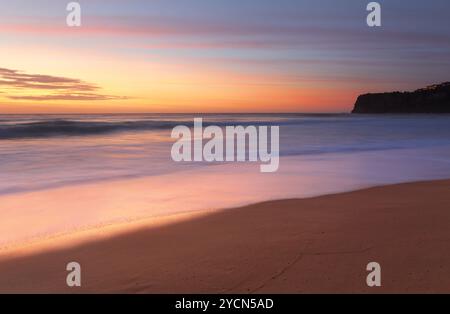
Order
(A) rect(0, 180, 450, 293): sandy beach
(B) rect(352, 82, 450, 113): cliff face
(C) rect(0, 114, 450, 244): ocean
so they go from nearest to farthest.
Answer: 1. (A) rect(0, 180, 450, 293): sandy beach
2. (C) rect(0, 114, 450, 244): ocean
3. (B) rect(352, 82, 450, 113): cliff face

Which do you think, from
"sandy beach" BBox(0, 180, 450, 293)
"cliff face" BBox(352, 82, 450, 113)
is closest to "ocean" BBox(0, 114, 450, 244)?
"sandy beach" BBox(0, 180, 450, 293)

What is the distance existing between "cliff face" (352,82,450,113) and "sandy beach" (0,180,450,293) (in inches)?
3831

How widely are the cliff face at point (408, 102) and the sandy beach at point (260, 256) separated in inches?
3831

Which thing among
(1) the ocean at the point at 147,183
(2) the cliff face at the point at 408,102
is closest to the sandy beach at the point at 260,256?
(1) the ocean at the point at 147,183

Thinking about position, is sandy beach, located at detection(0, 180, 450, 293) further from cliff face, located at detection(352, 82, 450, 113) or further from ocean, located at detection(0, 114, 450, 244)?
cliff face, located at detection(352, 82, 450, 113)

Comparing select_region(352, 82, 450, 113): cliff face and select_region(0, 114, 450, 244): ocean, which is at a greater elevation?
select_region(352, 82, 450, 113): cliff face

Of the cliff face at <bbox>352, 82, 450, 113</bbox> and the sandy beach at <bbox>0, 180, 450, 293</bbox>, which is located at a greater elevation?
the cliff face at <bbox>352, 82, 450, 113</bbox>

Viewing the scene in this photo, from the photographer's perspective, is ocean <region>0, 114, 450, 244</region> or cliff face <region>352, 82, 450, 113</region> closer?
ocean <region>0, 114, 450, 244</region>

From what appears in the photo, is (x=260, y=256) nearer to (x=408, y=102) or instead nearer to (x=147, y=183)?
(x=147, y=183)

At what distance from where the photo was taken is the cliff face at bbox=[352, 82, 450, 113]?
304 ft

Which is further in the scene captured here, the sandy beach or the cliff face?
the cliff face

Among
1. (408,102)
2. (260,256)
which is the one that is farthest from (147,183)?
(408,102)

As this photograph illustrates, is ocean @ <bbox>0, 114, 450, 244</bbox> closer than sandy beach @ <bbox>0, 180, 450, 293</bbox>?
No

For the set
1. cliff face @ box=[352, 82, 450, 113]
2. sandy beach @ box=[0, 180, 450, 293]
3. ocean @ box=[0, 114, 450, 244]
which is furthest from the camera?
cliff face @ box=[352, 82, 450, 113]
